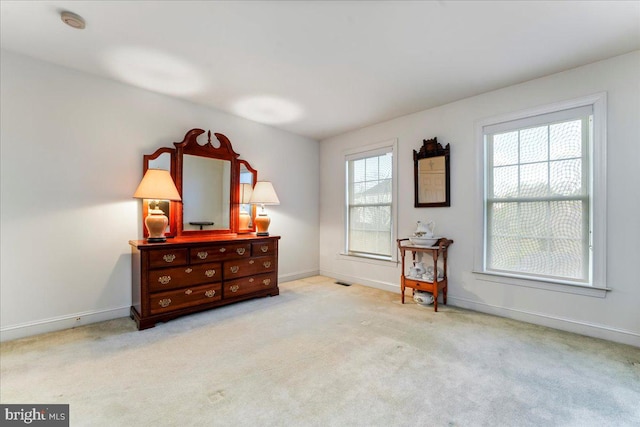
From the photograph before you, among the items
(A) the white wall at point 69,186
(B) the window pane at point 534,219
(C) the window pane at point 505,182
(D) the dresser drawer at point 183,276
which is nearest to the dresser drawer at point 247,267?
(D) the dresser drawer at point 183,276

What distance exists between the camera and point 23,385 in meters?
1.76

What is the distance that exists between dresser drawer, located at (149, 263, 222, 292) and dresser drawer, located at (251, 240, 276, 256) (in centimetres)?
50

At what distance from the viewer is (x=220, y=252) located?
3229mm

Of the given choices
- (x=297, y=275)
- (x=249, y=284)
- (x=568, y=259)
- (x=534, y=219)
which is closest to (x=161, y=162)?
(x=249, y=284)

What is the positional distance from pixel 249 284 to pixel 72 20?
2898mm

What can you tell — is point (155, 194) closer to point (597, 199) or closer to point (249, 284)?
point (249, 284)

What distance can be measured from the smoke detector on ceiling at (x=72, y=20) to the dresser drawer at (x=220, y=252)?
2059 mm

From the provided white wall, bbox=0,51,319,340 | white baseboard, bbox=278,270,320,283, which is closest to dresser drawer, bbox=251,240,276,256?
white baseboard, bbox=278,270,320,283

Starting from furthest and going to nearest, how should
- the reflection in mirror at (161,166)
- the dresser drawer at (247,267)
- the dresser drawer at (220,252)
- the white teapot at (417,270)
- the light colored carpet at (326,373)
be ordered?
the white teapot at (417,270), the dresser drawer at (247,267), the reflection in mirror at (161,166), the dresser drawer at (220,252), the light colored carpet at (326,373)

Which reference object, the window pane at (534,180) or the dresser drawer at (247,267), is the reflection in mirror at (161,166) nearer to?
the dresser drawer at (247,267)

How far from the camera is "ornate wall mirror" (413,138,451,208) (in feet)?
11.4

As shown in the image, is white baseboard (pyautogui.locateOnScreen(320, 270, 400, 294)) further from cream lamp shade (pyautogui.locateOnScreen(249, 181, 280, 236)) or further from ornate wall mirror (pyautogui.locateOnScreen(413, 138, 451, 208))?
cream lamp shade (pyautogui.locateOnScreen(249, 181, 280, 236))

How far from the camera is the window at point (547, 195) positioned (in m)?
2.56

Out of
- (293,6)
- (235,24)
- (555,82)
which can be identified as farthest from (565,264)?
(235,24)
